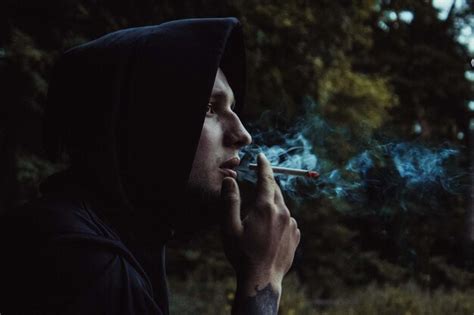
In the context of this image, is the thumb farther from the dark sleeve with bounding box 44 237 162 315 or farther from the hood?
the dark sleeve with bounding box 44 237 162 315

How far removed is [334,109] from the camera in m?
9.87

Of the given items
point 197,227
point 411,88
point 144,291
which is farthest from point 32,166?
point 411,88

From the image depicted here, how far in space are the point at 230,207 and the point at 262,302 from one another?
30cm

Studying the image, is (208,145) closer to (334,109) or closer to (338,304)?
(338,304)

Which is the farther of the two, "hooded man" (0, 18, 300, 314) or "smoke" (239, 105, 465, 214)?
"smoke" (239, 105, 465, 214)

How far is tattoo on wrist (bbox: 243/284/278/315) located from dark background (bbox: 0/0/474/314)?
303 centimetres

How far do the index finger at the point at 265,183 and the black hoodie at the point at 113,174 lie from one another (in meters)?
0.23

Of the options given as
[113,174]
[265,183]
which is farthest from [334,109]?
[113,174]

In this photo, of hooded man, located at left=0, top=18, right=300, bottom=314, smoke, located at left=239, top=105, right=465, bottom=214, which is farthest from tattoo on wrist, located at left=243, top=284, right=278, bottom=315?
smoke, located at left=239, top=105, right=465, bottom=214

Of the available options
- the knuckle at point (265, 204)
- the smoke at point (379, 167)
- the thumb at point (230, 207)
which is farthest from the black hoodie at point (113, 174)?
the smoke at point (379, 167)

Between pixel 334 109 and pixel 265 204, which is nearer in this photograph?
pixel 265 204

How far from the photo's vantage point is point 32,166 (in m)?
6.53

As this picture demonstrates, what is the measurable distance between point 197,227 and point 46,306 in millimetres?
790

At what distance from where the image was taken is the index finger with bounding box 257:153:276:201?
2.00 meters
